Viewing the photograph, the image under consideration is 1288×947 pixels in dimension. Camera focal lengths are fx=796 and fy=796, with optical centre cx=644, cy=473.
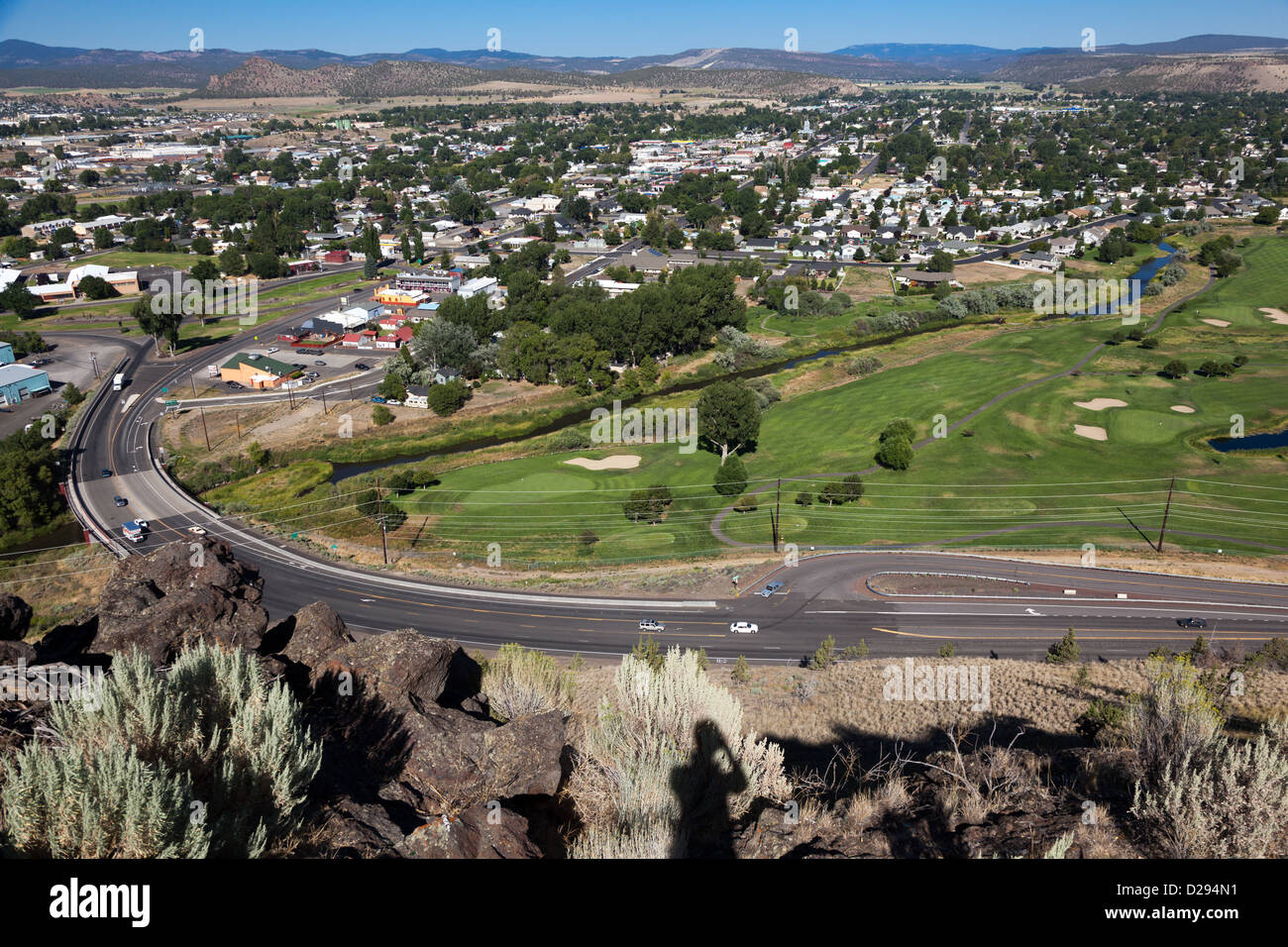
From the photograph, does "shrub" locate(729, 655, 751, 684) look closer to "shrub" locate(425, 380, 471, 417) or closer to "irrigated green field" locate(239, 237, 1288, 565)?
"irrigated green field" locate(239, 237, 1288, 565)

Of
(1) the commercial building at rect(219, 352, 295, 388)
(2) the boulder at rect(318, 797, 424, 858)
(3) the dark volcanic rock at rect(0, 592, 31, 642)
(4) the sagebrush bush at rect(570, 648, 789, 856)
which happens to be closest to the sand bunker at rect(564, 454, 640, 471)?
(1) the commercial building at rect(219, 352, 295, 388)

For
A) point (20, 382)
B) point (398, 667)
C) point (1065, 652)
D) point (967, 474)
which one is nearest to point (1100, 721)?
point (1065, 652)

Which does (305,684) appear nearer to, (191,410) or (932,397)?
(932,397)

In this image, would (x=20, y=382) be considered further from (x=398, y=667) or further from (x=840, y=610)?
(x=398, y=667)

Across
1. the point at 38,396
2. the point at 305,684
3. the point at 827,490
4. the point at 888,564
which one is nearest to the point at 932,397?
the point at 827,490

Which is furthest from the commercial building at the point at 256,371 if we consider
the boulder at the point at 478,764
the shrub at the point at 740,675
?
the boulder at the point at 478,764

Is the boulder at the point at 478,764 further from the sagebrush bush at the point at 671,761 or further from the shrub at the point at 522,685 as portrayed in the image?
the shrub at the point at 522,685
